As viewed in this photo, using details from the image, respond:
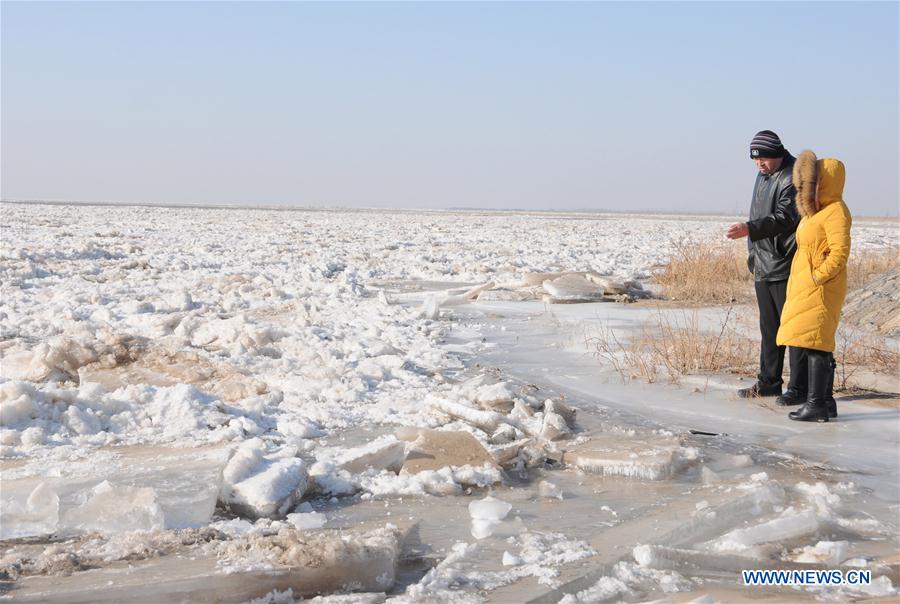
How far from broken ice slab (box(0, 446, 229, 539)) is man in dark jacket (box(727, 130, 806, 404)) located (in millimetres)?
3159

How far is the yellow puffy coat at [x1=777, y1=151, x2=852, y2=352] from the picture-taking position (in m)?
4.41

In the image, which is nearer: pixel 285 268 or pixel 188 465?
pixel 188 465

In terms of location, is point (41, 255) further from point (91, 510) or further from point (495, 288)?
point (91, 510)

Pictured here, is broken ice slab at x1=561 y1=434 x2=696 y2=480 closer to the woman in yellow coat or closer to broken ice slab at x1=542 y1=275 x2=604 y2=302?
the woman in yellow coat

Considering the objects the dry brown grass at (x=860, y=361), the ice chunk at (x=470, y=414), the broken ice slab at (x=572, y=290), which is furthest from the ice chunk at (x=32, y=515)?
the broken ice slab at (x=572, y=290)

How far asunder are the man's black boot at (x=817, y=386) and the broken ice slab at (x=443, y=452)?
2001 mm

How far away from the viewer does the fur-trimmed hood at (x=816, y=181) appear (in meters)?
4.43

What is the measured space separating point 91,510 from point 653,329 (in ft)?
18.3

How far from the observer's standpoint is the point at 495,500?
323cm

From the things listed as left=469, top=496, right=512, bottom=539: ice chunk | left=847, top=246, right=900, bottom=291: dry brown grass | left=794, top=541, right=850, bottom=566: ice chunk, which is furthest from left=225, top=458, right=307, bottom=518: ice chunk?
left=847, top=246, right=900, bottom=291: dry brown grass

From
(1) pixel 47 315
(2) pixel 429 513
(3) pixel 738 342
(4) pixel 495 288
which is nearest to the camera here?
(2) pixel 429 513

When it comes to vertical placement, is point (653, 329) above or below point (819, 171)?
below

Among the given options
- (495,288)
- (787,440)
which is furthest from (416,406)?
(495,288)

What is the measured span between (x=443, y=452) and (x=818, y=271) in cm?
230
